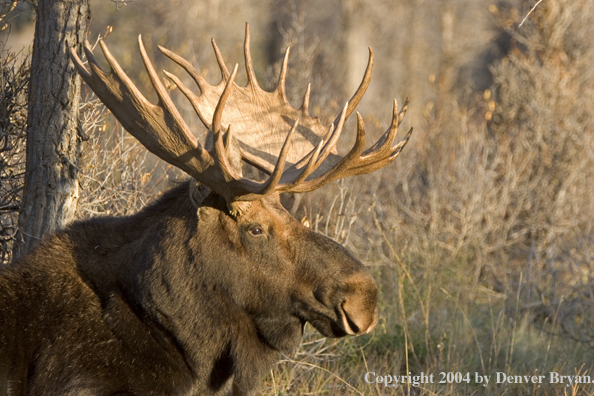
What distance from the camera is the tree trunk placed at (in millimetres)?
4449

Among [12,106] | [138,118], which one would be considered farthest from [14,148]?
[138,118]

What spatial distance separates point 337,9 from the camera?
2073 cm

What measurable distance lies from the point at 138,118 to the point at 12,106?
2096mm

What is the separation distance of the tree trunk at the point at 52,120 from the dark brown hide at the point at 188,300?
2.96ft

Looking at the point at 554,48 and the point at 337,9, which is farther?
the point at 337,9

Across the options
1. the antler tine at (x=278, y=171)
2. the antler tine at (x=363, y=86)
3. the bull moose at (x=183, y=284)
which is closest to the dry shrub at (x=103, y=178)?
the bull moose at (x=183, y=284)

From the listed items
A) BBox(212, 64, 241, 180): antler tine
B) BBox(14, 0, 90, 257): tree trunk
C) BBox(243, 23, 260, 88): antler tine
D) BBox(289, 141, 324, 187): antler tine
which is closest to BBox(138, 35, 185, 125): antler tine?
BBox(212, 64, 241, 180): antler tine

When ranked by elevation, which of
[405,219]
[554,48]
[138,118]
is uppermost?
[554,48]

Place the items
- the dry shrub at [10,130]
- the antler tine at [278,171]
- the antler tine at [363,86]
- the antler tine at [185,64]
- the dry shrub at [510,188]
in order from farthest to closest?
the dry shrub at [510,188] < the dry shrub at [10,130] < the antler tine at [185,64] < the antler tine at [363,86] < the antler tine at [278,171]

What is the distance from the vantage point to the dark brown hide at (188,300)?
3.42 meters

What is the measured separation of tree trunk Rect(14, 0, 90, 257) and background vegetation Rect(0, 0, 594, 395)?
0.49 m

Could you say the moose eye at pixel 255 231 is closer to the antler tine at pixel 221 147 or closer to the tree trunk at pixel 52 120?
the antler tine at pixel 221 147

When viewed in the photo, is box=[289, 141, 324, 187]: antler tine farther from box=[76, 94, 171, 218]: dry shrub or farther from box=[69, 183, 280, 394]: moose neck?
box=[76, 94, 171, 218]: dry shrub

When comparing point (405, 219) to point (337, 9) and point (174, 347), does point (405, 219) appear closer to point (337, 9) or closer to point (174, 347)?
point (174, 347)
